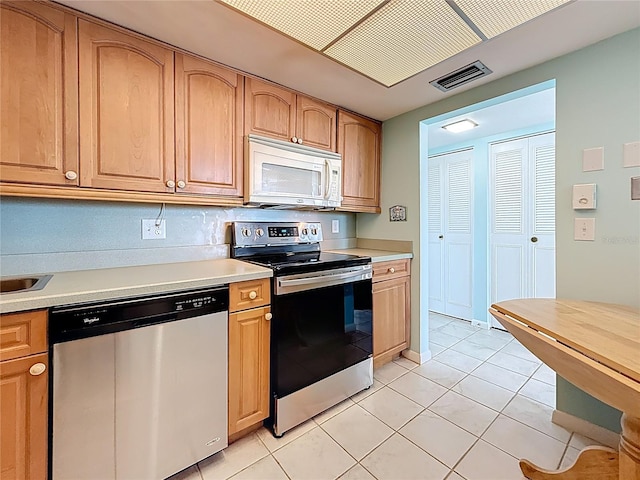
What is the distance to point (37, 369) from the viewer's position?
41.5 inches

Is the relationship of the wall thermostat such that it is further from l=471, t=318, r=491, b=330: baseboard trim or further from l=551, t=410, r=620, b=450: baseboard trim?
l=471, t=318, r=491, b=330: baseboard trim

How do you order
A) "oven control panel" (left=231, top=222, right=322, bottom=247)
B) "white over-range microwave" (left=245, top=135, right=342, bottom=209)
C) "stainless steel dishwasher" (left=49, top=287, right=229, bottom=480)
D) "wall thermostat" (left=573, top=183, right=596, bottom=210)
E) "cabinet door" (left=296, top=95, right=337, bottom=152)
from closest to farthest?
1. "stainless steel dishwasher" (left=49, top=287, right=229, bottom=480)
2. "wall thermostat" (left=573, top=183, right=596, bottom=210)
3. "white over-range microwave" (left=245, top=135, right=342, bottom=209)
4. "oven control panel" (left=231, top=222, right=322, bottom=247)
5. "cabinet door" (left=296, top=95, right=337, bottom=152)

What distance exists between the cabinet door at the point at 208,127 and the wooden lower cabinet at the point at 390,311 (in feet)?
4.36

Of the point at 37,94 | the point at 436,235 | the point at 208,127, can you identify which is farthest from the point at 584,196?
the point at 37,94

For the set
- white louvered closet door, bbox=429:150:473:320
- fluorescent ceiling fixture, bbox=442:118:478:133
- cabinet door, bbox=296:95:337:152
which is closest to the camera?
cabinet door, bbox=296:95:337:152

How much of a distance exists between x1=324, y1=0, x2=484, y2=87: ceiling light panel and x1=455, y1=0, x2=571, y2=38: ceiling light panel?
0.05m

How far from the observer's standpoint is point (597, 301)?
1.64 meters

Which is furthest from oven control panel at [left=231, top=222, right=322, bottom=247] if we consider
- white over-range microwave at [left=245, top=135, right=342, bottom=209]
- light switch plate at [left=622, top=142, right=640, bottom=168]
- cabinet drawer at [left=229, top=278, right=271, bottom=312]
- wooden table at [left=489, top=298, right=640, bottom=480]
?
light switch plate at [left=622, top=142, right=640, bottom=168]

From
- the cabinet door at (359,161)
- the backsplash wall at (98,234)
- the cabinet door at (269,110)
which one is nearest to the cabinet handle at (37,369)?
the backsplash wall at (98,234)

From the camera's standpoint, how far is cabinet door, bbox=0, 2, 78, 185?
49.0 inches

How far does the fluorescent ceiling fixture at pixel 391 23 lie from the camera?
4.15 feet

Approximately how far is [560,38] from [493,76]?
17.1 inches

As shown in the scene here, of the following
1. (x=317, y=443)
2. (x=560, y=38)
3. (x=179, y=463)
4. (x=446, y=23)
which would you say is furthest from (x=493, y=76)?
(x=179, y=463)

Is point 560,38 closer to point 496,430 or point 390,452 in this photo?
point 496,430
